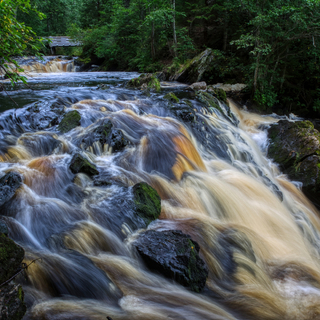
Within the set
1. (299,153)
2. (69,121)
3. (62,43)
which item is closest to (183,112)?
(69,121)

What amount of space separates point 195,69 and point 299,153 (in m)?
8.70

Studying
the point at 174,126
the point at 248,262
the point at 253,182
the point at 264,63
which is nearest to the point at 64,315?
the point at 248,262

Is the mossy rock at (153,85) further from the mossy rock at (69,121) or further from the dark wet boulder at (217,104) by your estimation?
the mossy rock at (69,121)

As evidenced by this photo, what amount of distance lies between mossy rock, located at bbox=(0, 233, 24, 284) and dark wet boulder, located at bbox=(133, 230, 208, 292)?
4.81 feet

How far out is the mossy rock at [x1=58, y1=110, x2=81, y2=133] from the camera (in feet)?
21.6

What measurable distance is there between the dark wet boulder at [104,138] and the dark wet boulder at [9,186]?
6.51 ft

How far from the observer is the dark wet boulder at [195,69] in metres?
14.4

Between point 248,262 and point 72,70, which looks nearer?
point 248,262

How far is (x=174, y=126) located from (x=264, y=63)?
Answer: 287 inches

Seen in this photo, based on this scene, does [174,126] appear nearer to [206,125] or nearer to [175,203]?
[206,125]

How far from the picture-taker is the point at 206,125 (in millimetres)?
8367

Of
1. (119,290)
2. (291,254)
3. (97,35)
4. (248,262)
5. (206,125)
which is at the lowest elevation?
(291,254)

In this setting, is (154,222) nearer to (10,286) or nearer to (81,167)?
(81,167)

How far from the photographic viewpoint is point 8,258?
2.28 metres
